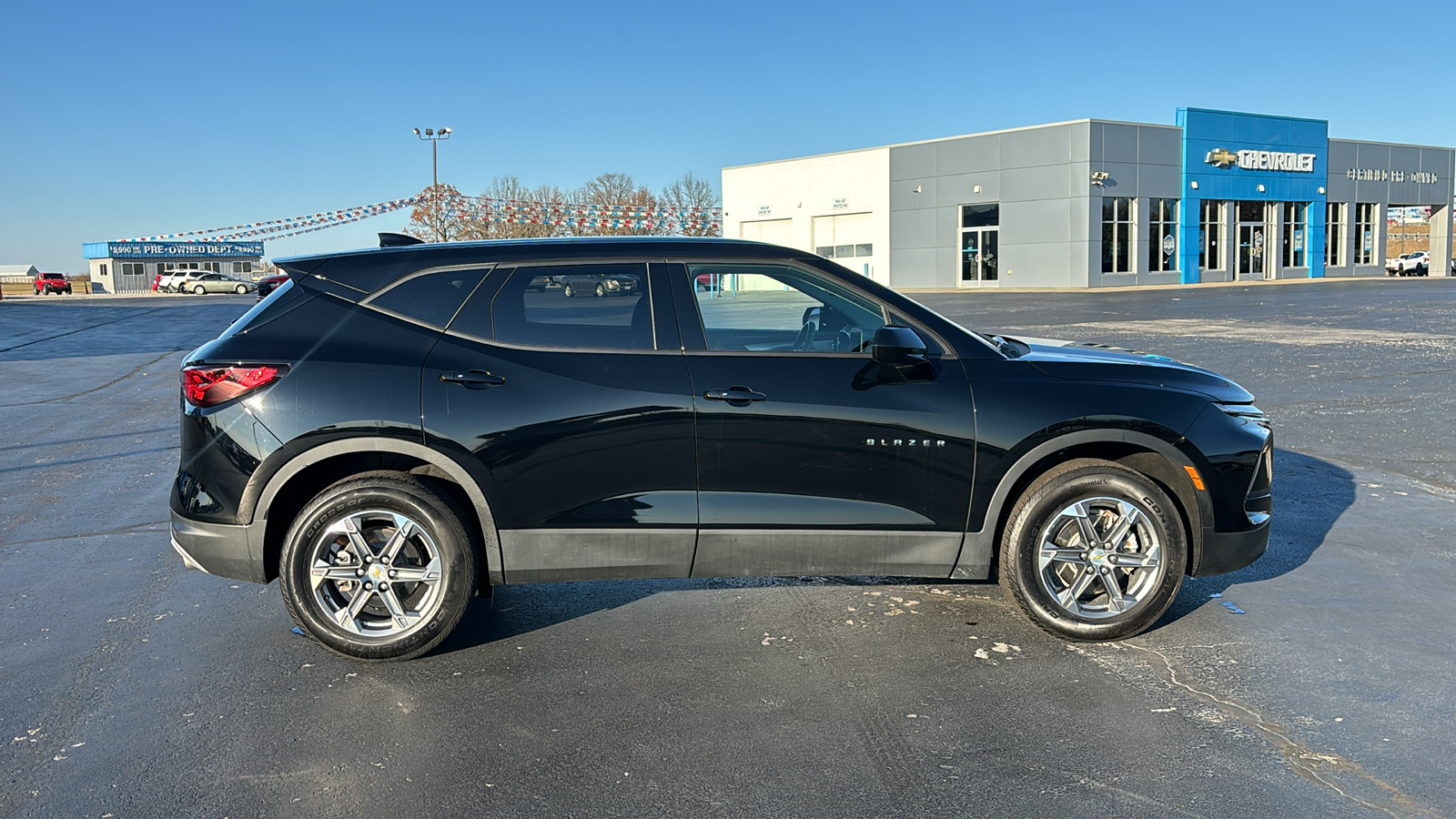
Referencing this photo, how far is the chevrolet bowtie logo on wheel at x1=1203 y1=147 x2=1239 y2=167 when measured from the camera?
51312mm

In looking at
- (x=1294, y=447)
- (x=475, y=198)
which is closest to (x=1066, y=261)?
(x=475, y=198)

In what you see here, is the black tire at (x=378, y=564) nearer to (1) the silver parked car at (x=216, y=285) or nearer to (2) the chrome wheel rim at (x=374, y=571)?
(2) the chrome wheel rim at (x=374, y=571)

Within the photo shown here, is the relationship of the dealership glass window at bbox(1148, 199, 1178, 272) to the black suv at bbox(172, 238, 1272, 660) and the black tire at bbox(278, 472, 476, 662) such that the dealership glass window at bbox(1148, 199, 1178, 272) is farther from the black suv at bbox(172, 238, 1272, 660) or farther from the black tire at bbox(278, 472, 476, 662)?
the black tire at bbox(278, 472, 476, 662)

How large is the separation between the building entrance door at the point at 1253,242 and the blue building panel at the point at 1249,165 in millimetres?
700

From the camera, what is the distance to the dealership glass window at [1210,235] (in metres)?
52.5

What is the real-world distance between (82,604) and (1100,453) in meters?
4.84

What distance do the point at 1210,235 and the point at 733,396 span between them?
54.4m

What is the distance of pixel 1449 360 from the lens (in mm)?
15000

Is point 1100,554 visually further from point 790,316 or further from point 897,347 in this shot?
point 790,316

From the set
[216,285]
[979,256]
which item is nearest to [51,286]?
[216,285]

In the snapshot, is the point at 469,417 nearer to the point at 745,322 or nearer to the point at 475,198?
the point at 745,322

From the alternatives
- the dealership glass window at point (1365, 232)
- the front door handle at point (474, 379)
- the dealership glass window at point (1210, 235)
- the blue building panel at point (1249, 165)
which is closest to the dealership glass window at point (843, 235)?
the blue building panel at point (1249, 165)

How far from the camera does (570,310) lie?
475 centimetres

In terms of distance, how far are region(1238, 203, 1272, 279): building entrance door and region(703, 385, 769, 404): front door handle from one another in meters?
55.6
